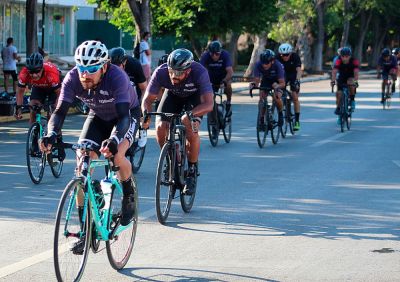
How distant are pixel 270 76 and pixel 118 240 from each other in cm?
1107

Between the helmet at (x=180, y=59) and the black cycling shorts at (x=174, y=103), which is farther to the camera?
the black cycling shorts at (x=174, y=103)

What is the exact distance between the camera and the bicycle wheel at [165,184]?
10.5 m

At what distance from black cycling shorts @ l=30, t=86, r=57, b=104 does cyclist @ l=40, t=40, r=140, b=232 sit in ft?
18.3

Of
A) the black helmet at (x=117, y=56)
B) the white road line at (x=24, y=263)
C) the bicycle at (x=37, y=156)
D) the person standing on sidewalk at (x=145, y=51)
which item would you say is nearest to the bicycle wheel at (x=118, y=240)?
the white road line at (x=24, y=263)

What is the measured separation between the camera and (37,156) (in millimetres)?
13922

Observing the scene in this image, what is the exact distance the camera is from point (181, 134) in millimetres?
11195

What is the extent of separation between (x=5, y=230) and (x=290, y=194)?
398 centimetres

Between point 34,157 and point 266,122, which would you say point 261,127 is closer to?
point 266,122

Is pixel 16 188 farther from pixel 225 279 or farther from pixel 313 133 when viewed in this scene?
pixel 313 133

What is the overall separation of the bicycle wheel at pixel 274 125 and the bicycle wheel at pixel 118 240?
10350mm

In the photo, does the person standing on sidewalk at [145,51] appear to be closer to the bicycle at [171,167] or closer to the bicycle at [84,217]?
the bicycle at [171,167]

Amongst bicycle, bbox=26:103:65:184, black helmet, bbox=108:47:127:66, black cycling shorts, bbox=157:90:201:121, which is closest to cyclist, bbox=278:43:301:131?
black helmet, bbox=108:47:127:66

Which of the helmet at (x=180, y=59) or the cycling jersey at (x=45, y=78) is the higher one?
the helmet at (x=180, y=59)

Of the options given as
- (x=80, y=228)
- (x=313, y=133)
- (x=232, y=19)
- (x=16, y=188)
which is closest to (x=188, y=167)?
(x=16, y=188)
